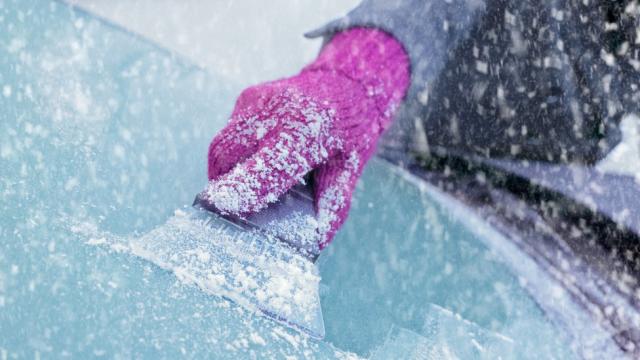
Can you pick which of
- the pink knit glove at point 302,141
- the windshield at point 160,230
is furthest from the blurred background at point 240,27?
the pink knit glove at point 302,141

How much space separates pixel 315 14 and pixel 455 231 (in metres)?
0.49

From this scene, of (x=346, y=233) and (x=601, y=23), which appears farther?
(x=601, y=23)

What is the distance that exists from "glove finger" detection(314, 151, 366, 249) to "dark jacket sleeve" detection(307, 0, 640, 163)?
265 mm

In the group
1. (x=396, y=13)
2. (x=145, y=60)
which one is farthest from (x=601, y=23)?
(x=145, y=60)

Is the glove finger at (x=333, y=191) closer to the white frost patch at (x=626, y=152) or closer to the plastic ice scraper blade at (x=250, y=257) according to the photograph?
the plastic ice scraper blade at (x=250, y=257)

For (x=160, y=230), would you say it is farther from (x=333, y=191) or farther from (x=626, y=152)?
(x=626, y=152)

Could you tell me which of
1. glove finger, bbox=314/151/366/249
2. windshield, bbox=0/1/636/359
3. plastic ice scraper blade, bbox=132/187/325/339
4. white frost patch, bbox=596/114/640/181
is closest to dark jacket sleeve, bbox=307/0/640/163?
white frost patch, bbox=596/114/640/181

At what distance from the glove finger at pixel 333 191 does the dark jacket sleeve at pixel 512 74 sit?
10.4 inches

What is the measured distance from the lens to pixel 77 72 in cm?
60

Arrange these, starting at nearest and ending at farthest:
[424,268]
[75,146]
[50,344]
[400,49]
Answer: [50,344]
[75,146]
[424,268]
[400,49]

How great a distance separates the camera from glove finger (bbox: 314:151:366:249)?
46 centimetres

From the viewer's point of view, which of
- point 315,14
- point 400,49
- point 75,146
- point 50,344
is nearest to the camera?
point 50,344

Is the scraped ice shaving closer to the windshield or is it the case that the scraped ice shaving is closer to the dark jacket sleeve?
the windshield

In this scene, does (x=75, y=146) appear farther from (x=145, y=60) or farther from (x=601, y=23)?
(x=601, y=23)
